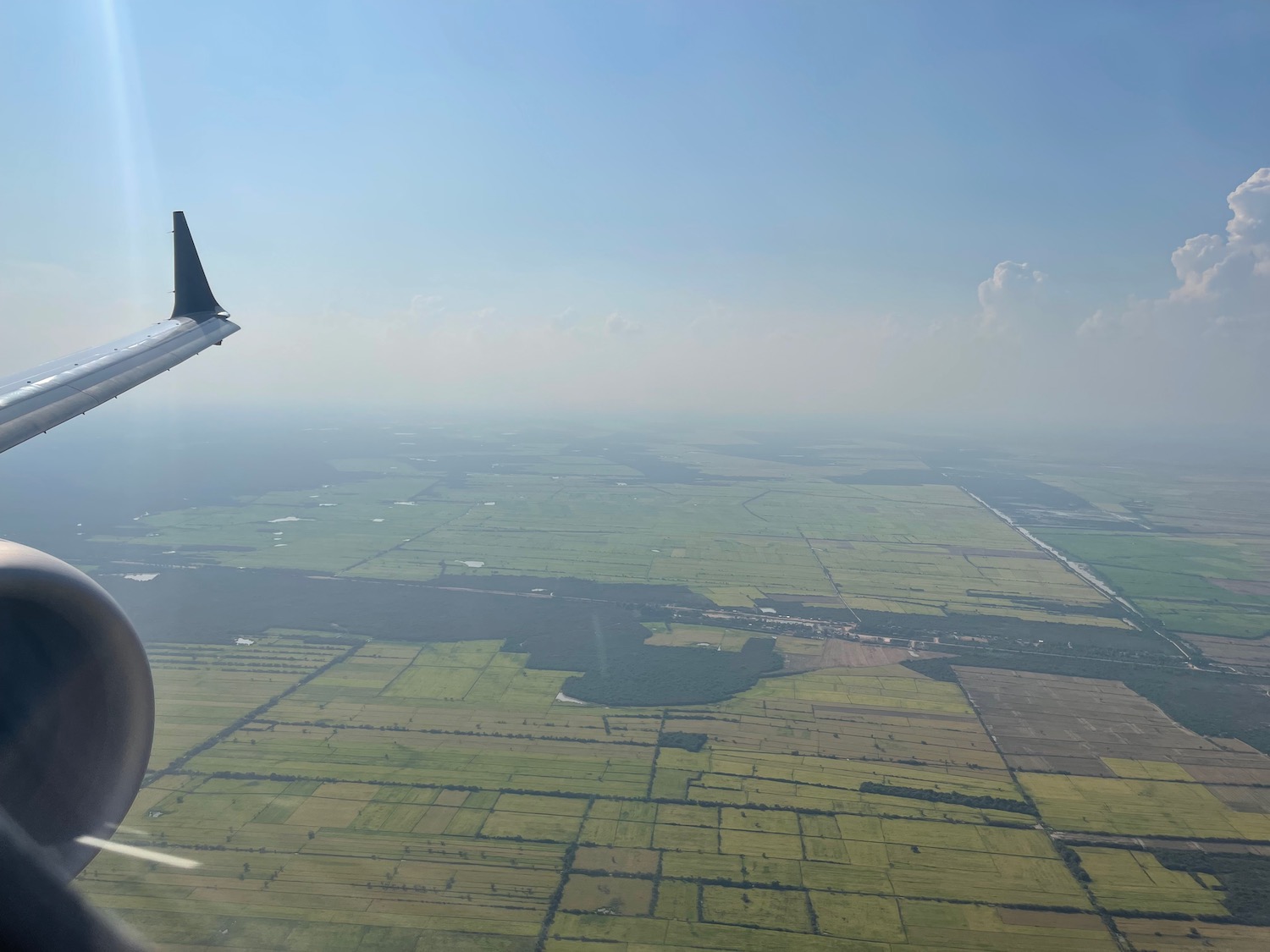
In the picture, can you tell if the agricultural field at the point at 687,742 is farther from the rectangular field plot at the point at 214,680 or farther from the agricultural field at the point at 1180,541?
the agricultural field at the point at 1180,541

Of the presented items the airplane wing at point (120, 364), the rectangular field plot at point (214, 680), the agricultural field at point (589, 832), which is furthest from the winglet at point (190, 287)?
the rectangular field plot at point (214, 680)

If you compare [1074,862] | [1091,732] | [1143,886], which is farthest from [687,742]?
[1091,732]

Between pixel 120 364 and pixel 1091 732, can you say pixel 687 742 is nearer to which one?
pixel 1091 732

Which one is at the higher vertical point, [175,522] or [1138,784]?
[1138,784]

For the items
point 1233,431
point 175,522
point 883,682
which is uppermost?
point 1233,431

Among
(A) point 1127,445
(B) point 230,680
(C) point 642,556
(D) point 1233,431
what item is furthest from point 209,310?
(D) point 1233,431

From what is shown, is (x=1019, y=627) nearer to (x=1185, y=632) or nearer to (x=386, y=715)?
(x=1185, y=632)
